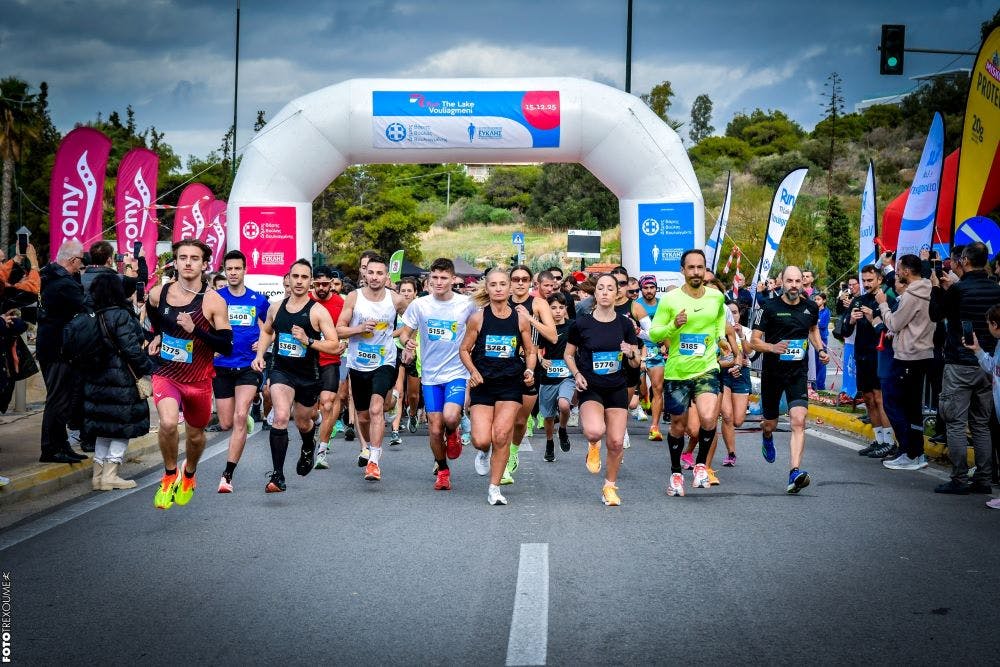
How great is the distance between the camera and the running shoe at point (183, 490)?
852 cm

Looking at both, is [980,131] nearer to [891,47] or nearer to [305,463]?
[891,47]

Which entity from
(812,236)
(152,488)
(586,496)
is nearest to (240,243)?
(152,488)

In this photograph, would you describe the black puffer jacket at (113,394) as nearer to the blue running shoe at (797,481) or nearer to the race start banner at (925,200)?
the blue running shoe at (797,481)

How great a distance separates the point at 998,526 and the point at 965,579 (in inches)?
74.6

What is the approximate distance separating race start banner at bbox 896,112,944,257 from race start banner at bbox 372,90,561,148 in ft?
27.8

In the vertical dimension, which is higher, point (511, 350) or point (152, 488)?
point (511, 350)

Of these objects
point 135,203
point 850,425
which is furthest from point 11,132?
point 850,425

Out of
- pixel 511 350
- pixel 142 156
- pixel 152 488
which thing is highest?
pixel 142 156

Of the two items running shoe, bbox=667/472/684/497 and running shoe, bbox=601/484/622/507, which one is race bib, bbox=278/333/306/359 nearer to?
running shoe, bbox=601/484/622/507

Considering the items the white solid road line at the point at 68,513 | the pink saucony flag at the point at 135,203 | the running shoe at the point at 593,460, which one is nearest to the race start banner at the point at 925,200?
the running shoe at the point at 593,460

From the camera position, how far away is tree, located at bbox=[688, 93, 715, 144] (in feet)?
337

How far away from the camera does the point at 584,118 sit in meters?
20.9

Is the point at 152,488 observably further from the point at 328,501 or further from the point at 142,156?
the point at 142,156

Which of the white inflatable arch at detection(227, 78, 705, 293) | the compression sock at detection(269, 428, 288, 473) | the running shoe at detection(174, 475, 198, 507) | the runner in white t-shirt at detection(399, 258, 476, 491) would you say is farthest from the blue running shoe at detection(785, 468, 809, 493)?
the white inflatable arch at detection(227, 78, 705, 293)
